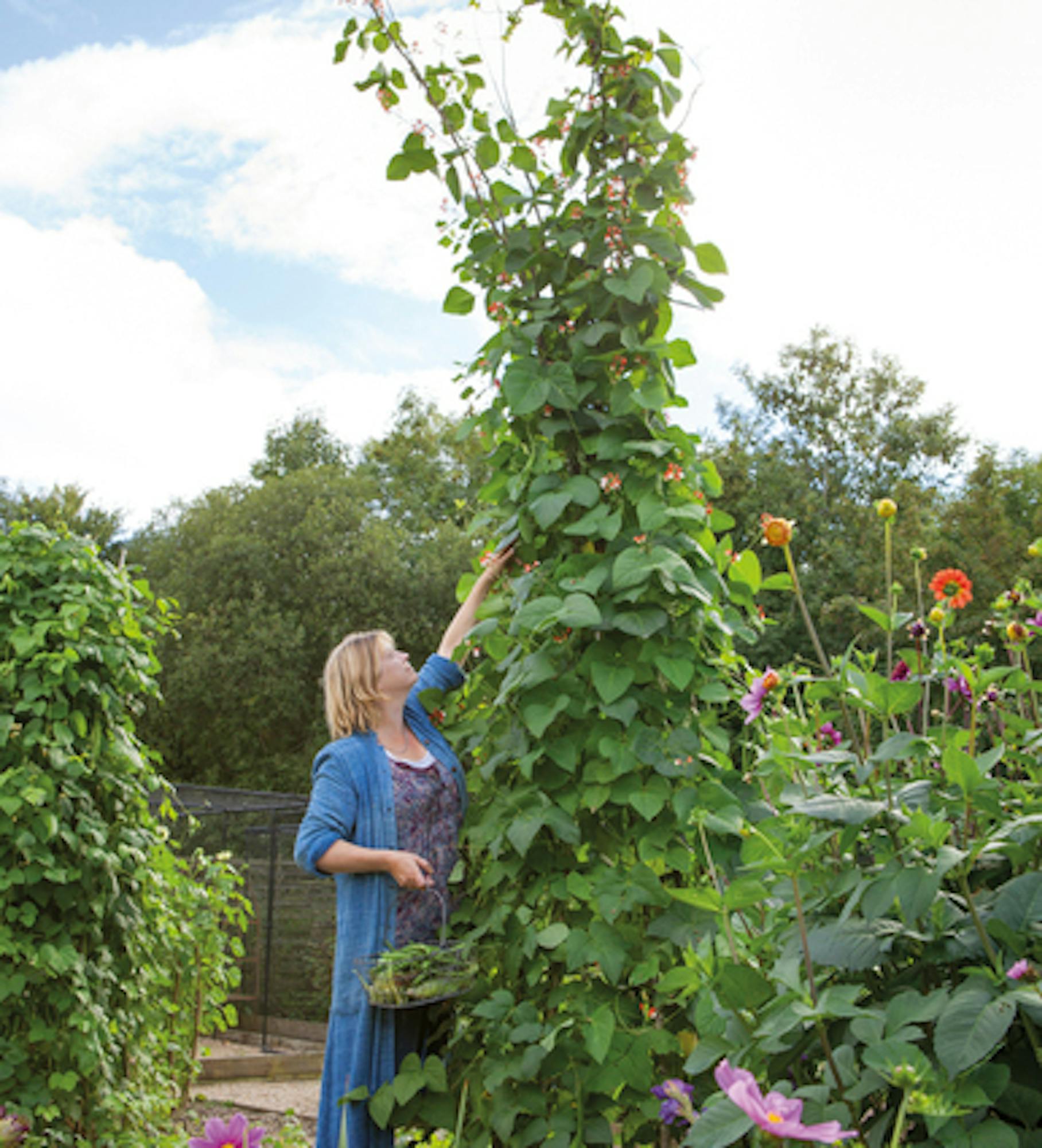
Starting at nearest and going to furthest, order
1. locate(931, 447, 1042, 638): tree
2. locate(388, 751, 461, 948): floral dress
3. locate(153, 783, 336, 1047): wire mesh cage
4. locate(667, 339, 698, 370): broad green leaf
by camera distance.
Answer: locate(667, 339, 698, 370): broad green leaf
locate(388, 751, 461, 948): floral dress
locate(153, 783, 336, 1047): wire mesh cage
locate(931, 447, 1042, 638): tree

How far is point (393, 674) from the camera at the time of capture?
230 centimetres

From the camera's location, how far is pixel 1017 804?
128 centimetres

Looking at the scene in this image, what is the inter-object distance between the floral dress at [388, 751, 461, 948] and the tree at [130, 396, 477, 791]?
1408cm

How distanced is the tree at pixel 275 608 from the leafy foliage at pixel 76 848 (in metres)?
13.2

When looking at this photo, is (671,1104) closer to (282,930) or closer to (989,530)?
(282,930)

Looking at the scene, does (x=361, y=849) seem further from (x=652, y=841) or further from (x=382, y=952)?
(x=652, y=841)

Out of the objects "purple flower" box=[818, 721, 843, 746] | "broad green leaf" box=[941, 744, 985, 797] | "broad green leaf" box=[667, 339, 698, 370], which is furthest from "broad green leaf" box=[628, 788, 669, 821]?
"broad green leaf" box=[667, 339, 698, 370]

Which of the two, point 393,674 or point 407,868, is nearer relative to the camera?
point 407,868

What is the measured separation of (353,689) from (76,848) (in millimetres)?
1165

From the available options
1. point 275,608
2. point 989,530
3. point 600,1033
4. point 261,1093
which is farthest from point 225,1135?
point 275,608

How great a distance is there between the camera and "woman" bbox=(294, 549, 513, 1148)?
6.71 ft

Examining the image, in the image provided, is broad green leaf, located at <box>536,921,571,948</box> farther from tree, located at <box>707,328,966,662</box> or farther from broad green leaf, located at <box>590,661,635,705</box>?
tree, located at <box>707,328,966,662</box>

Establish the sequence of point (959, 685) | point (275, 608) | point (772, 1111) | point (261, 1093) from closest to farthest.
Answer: point (772, 1111), point (959, 685), point (261, 1093), point (275, 608)

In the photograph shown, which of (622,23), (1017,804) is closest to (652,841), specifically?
(1017,804)
